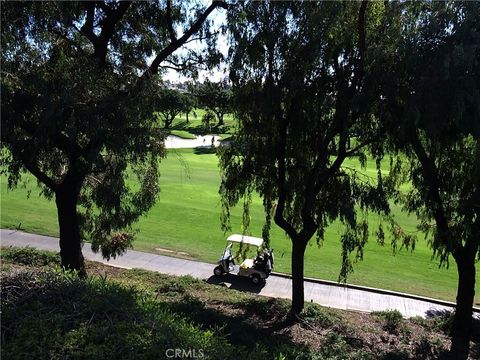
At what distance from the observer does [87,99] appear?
30.5 ft

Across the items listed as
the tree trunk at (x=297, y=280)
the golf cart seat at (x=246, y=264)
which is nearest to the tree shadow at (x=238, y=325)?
the tree trunk at (x=297, y=280)

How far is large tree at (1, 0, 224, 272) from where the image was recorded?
8.77 metres

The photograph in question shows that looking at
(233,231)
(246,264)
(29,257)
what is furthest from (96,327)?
(233,231)

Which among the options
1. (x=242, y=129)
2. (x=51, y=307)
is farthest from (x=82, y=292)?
(x=242, y=129)

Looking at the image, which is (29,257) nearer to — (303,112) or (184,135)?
(303,112)

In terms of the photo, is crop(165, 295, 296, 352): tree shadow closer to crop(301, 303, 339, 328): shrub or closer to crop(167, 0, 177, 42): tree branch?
crop(301, 303, 339, 328): shrub

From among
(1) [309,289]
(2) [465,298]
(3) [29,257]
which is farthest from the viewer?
(1) [309,289]

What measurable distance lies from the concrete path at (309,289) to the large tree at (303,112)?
4345 millimetres

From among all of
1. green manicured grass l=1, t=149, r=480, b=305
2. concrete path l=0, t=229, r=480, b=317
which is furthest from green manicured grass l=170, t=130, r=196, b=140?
concrete path l=0, t=229, r=480, b=317

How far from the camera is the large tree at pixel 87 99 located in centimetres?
877

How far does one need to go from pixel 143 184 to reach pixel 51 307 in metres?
7.72

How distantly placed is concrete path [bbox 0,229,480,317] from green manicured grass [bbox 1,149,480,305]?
2.38 feet

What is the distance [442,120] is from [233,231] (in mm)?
16053

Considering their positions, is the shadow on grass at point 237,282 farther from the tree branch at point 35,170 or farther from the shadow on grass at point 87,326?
the shadow on grass at point 87,326
